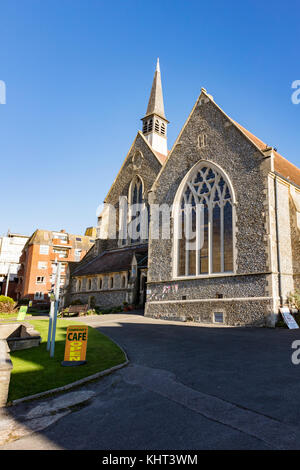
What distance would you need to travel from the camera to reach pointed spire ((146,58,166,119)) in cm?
4331

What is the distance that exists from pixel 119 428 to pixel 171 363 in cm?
426

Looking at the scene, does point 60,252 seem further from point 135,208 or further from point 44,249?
point 135,208

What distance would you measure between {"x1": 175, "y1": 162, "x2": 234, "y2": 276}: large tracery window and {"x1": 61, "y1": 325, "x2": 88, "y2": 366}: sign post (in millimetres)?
11813

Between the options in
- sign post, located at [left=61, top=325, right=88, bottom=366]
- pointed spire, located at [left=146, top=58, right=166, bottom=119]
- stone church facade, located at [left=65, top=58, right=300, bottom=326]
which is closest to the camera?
sign post, located at [left=61, top=325, right=88, bottom=366]

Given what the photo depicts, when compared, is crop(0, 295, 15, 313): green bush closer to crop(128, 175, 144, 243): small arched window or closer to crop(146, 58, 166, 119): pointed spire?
crop(128, 175, 144, 243): small arched window

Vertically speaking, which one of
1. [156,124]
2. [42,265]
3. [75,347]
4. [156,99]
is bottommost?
[75,347]

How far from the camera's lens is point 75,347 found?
899 centimetres

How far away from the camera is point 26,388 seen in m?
6.93

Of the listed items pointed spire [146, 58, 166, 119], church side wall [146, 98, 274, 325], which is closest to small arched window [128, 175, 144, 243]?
church side wall [146, 98, 274, 325]

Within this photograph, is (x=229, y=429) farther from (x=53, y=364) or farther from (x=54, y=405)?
(x=53, y=364)

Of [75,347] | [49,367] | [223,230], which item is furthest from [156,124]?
[49,367]

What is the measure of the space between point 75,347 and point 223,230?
1292 centimetres

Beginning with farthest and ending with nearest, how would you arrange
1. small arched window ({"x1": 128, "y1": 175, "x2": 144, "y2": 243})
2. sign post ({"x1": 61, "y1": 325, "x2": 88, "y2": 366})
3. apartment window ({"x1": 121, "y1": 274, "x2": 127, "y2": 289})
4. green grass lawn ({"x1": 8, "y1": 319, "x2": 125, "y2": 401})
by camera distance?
small arched window ({"x1": 128, "y1": 175, "x2": 144, "y2": 243})
apartment window ({"x1": 121, "y1": 274, "x2": 127, "y2": 289})
sign post ({"x1": 61, "y1": 325, "x2": 88, "y2": 366})
green grass lawn ({"x1": 8, "y1": 319, "x2": 125, "y2": 401})

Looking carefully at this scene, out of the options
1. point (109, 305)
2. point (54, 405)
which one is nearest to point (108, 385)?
point (54, 405)
